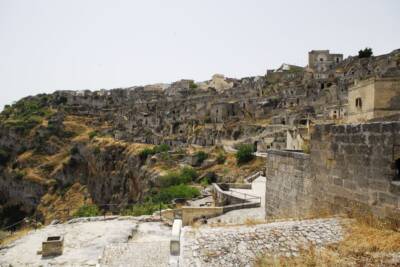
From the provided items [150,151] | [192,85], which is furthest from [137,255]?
[192,85]

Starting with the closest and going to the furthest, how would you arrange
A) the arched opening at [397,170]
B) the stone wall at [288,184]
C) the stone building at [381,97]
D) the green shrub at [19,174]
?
1. the arched opening at [397,170]
2. the stone wall at [288,184]
3. the stone building at [381,97]
4. the green shrub at [19,174]

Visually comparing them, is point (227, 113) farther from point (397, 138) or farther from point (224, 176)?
point (397, 138)

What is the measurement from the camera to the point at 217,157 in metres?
43.0

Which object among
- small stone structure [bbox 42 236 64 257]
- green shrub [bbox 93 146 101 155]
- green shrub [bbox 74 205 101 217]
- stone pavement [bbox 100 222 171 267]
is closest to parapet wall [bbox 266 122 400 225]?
stone pavement [bbox 100 222 171 267]

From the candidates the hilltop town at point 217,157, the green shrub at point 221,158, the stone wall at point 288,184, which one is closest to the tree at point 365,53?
the hilltop town at point 217,157

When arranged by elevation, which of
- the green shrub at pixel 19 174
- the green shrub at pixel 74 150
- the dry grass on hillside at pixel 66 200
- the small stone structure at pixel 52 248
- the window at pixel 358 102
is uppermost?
the window at pixel 358 102

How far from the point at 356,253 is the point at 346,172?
197cm

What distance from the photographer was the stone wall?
777cm

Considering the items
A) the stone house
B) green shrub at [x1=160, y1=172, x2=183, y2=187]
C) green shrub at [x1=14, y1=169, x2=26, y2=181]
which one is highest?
the stone house

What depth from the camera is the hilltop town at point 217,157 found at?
5746 millimetres

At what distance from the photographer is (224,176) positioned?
35.7 metres

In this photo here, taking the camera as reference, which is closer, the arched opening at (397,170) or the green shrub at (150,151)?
the arched opening at (397,170)

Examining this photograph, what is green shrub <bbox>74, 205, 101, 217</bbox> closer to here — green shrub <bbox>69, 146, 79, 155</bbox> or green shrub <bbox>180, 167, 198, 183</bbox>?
green shrub <bbox>180, 167, 198, 183</bbox>

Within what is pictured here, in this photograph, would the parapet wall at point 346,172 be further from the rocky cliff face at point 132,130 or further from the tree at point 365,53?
the tree at point 365,53
